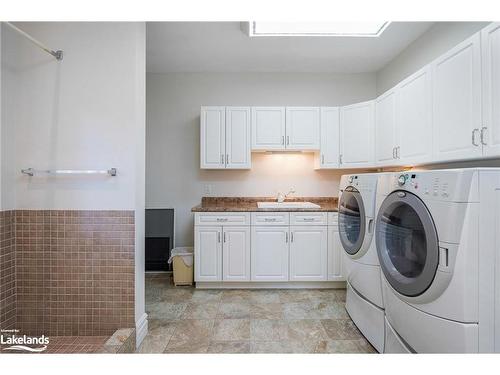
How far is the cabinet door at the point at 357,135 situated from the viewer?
279cm

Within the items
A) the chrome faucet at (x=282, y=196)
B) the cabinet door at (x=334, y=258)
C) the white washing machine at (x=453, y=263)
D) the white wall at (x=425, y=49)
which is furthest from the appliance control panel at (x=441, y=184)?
the chrome faucet at (x=282, y=196)

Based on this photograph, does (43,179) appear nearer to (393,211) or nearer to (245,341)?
(245,341)

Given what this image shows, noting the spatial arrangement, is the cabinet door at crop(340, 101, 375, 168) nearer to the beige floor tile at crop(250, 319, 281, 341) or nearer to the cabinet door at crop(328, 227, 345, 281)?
the cabinet door at crop(328, 227, 345, 281)

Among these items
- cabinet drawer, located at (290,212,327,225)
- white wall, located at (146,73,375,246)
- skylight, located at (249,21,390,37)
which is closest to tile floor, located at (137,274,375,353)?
cabinet drawer, located at (290,212,327,225)

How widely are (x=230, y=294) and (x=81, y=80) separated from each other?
2304mm

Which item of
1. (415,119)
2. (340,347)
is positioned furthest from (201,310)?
(415,119)

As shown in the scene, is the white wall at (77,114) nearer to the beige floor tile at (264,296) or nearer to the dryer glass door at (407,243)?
the beige floor tile at (264,296)

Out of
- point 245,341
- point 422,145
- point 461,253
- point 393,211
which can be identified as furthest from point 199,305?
point 422,145

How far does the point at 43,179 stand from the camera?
1668mm

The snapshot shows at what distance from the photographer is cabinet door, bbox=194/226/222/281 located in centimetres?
265

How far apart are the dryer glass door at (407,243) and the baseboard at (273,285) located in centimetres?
131

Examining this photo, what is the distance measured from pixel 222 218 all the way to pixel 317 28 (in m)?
2.02

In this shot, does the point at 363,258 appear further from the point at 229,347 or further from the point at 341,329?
the point at 229,347

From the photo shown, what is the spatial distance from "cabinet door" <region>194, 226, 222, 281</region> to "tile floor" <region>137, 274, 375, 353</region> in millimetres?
186
